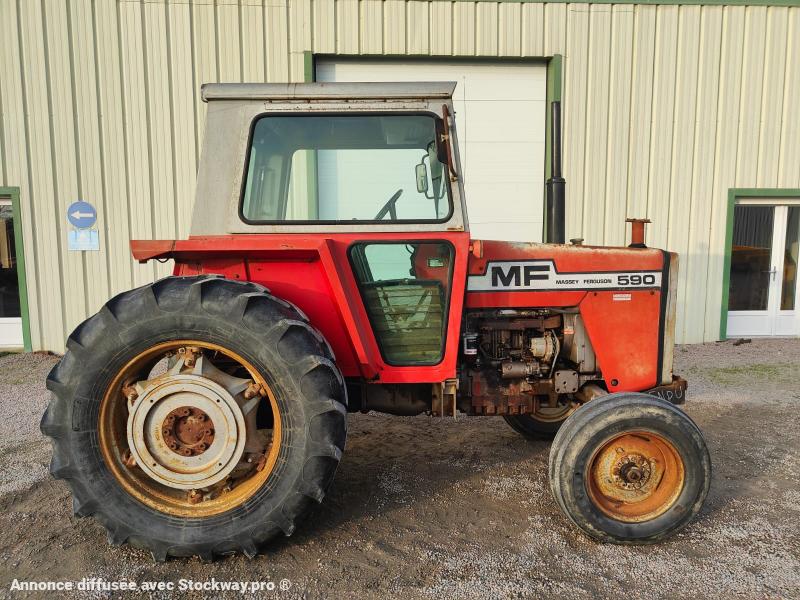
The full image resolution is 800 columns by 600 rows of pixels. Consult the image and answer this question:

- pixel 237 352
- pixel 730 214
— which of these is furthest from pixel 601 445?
pixel 730 214

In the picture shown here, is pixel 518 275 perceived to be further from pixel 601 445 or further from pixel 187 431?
pixel 187 431

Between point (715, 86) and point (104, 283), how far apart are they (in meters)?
8.18

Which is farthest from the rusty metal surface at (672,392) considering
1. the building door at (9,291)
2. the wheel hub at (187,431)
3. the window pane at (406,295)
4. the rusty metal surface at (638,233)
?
the building door at (9,291)

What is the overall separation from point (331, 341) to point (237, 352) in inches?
19.5

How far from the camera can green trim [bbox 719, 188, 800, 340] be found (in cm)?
704

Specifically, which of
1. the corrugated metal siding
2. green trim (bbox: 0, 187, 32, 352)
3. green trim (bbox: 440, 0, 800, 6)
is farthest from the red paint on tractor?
green trim (bbox: 0, 187, 32, 352)

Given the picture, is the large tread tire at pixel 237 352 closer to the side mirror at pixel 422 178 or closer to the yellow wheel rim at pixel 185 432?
the yellow wheel rim at pixel 185 432

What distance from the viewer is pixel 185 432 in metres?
2.33

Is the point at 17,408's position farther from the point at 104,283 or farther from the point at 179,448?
the point at 179,448

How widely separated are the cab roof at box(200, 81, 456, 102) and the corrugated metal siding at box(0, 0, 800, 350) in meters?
4.45

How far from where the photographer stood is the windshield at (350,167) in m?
2.55

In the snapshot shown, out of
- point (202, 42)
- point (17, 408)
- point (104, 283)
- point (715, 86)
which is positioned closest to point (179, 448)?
point (17, 408)

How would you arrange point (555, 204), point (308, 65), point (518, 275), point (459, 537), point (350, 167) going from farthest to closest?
point (308, 65) < point (555, 204) < point (518, 275) < point (350, 167) < point (459, 537)

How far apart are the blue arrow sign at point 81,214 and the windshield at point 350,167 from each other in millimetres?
5012
